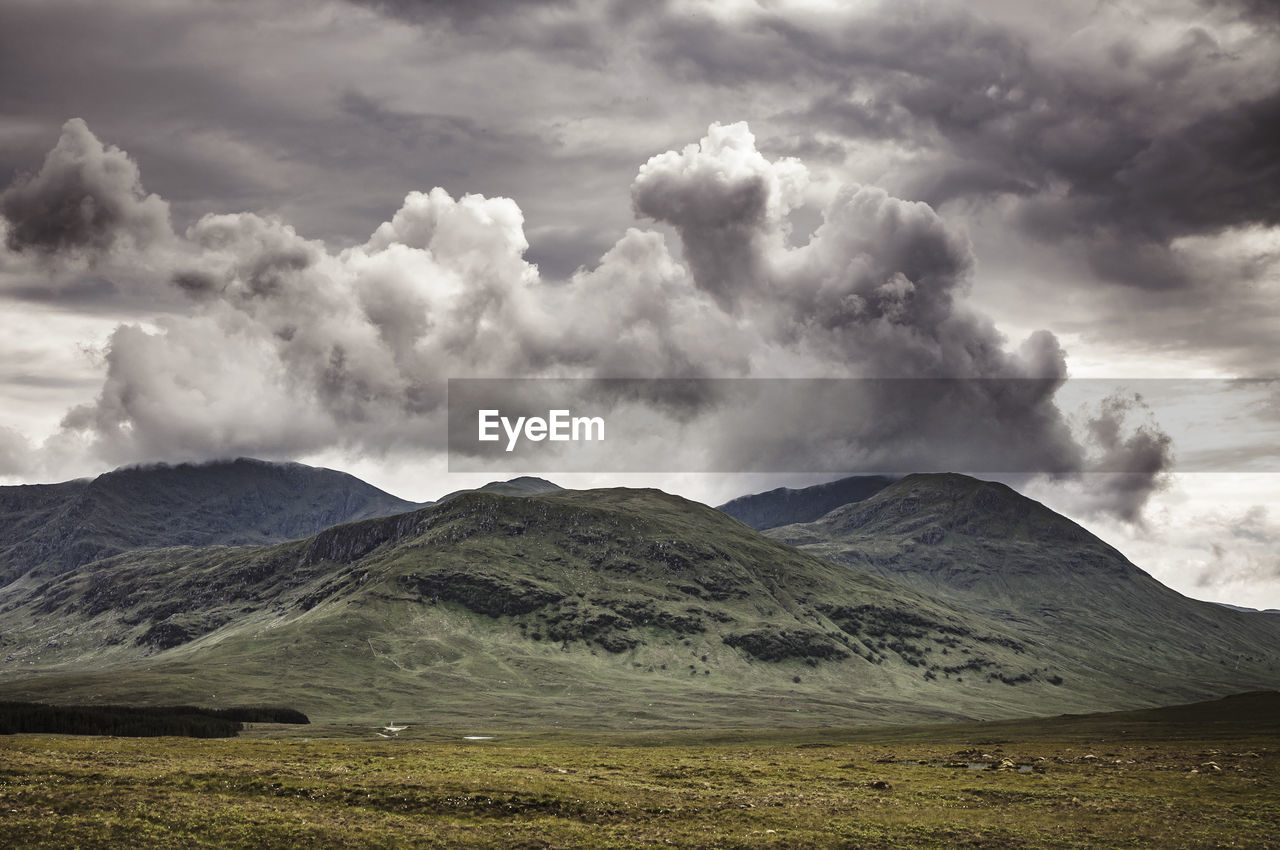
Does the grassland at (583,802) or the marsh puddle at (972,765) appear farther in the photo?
the marsh puddle at (972,765)

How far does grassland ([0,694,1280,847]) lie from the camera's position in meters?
63.6

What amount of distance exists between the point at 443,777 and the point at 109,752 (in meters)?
36.2

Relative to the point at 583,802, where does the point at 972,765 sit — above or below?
below

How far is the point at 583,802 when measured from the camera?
7631 cm

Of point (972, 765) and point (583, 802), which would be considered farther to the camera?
point (972, 765)

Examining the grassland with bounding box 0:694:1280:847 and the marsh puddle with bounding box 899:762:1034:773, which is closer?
the grassland with bounding box 0:694:1280:847

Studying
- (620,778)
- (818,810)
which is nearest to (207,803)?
(620,778)

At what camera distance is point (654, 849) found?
64.3 m

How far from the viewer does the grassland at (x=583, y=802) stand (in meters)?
63.6

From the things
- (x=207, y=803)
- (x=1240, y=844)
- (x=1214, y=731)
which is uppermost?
(x=207, y=803)

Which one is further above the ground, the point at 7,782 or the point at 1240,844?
the point at 7,782

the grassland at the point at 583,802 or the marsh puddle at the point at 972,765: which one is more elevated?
the grassland at the point at 583,802

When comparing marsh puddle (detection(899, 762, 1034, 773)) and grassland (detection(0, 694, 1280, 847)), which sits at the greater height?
grassland (detection(0, 694, 1280, 847))

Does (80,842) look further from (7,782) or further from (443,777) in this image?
(443,777)
